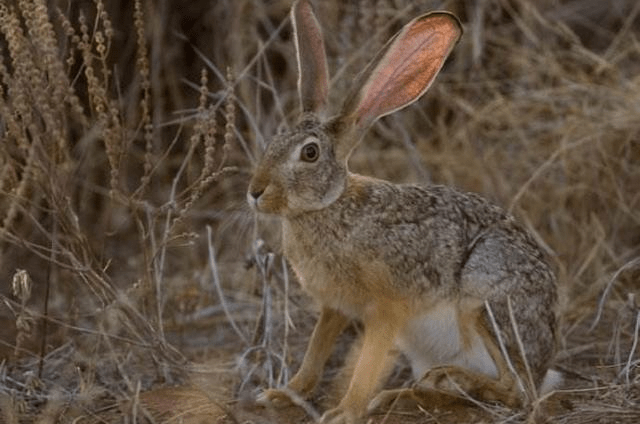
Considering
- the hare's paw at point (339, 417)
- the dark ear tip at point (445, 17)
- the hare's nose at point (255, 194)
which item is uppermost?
the dark ear tip at point (445, 17)

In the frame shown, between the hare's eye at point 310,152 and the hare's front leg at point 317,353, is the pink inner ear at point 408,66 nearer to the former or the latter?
the hare's eye at point 310,152

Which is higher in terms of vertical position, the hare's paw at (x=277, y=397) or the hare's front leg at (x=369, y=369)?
the hare's front leg at (x=369, y=369)

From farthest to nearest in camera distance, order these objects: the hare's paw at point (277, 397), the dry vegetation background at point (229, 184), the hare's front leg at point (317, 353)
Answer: the hare's front leg at point (317, 353) < the hare's paw at point (277, 397) < the dry vegetation background at point (229, 184)

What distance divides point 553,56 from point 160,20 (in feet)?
5.83

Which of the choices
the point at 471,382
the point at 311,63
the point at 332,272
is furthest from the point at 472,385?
the point at 311,63

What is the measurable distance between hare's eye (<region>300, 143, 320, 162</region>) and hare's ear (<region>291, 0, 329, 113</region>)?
0.19 metres

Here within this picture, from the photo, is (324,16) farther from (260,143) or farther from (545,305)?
(545,305)

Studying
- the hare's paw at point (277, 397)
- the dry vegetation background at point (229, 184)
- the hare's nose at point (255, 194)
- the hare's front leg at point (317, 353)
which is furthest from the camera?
the hare's front leg at point (317, 353)

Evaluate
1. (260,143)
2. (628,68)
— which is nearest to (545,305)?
(260,143)

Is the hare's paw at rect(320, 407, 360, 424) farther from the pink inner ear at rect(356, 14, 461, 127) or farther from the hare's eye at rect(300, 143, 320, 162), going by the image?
the pink inner ear at rect(356, 14, 461, 127)

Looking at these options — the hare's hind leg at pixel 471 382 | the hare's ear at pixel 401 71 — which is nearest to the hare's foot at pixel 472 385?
the hare's hind leg at pixel 471 382

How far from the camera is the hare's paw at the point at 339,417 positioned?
3.50 meters

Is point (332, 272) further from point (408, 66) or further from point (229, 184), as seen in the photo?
point (229, 184)

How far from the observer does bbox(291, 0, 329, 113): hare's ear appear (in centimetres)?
375
